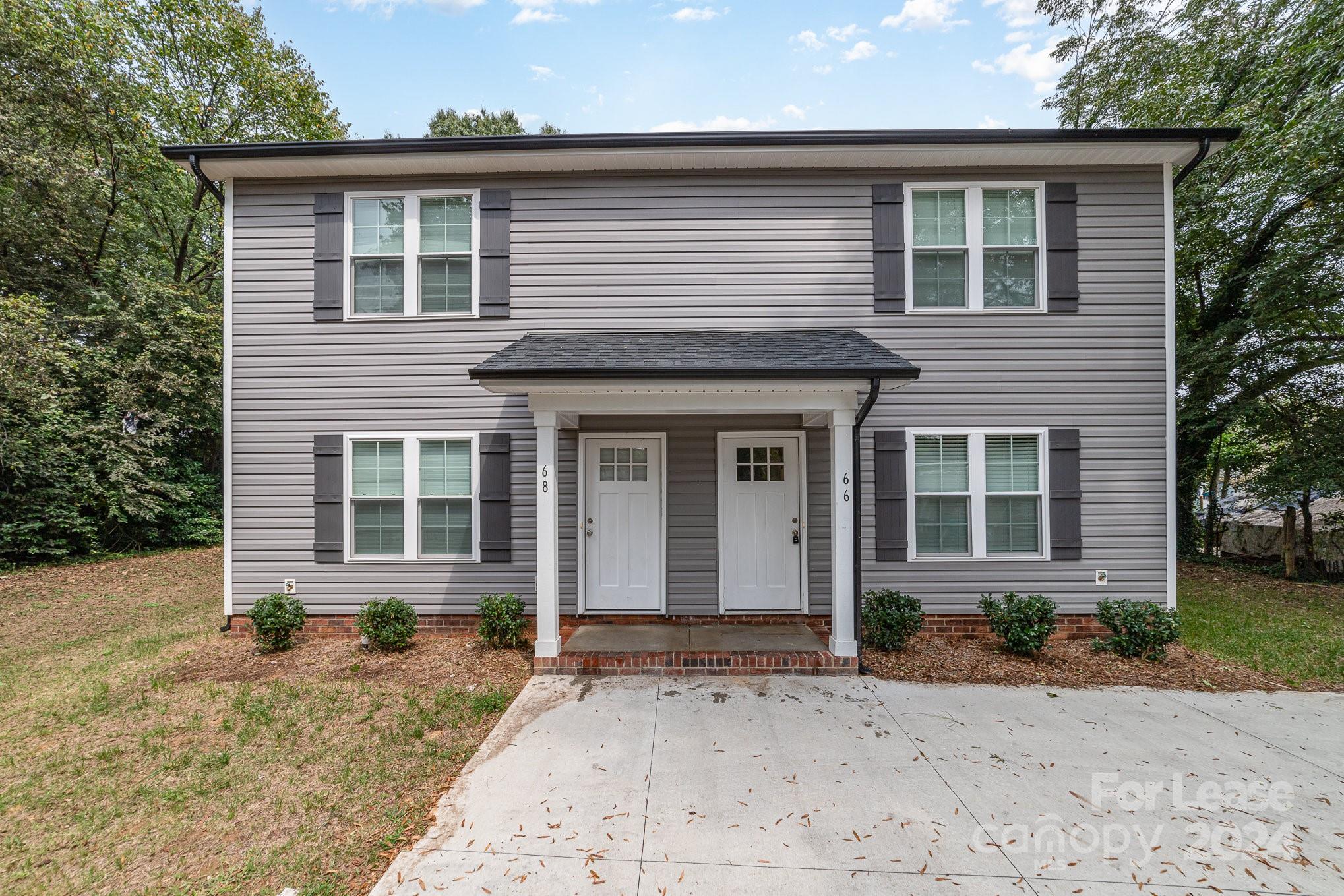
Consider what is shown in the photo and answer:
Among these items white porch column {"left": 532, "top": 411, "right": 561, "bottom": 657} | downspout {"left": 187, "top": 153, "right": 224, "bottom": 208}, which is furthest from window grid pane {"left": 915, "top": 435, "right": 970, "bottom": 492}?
downspout {"left": 187, "top": 153, "right": 224, "bottom": 208}

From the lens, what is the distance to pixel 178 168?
10758 mm

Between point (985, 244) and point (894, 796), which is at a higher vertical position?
point (985, 244)

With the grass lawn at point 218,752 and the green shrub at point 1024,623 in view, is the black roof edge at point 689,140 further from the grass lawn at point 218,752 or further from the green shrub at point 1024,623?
the grass lawn at point 218,752

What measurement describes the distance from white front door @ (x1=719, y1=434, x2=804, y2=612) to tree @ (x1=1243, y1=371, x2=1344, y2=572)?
8136mm

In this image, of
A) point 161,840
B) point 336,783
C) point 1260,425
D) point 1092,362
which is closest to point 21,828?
point 161,840

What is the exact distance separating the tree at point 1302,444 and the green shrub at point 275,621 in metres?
13.2

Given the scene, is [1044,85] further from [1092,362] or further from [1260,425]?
[1092,362]

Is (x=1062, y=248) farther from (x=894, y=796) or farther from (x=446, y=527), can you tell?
(x=446, y=527)

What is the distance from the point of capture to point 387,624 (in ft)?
16.4

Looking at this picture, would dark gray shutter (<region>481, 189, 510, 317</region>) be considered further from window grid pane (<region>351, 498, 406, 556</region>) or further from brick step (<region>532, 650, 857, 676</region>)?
brick step (<region>532, 650, 857, 676</region>)

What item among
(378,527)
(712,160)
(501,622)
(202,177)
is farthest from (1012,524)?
(202,177)

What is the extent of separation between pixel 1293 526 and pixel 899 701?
9832mm

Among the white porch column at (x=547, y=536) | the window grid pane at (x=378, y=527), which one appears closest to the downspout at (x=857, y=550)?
the white porch column at (x=547, y=536)

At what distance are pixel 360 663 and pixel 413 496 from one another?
5.43 ft
